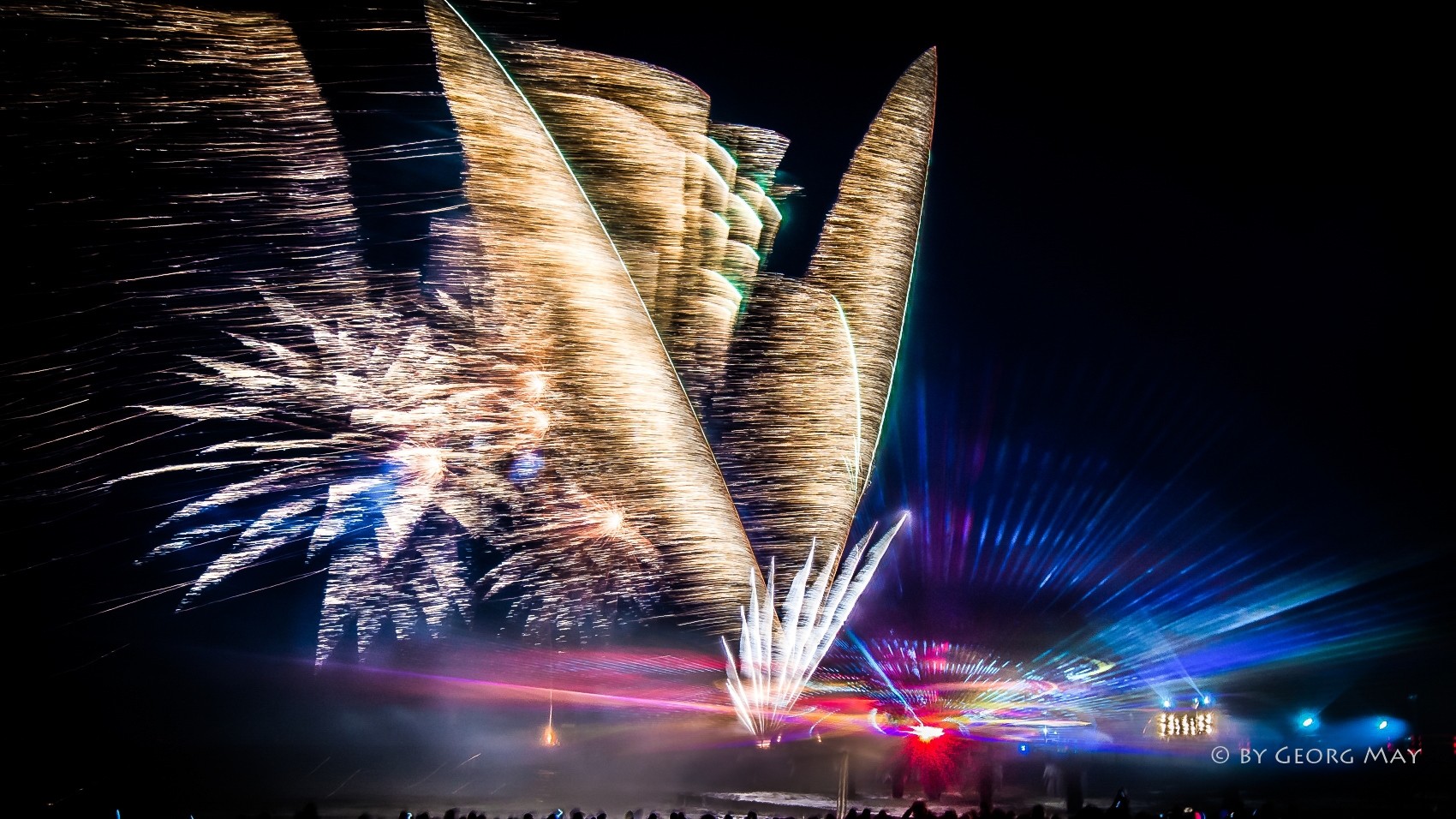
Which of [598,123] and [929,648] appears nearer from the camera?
[598,123]

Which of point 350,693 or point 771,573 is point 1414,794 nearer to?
point 771,573

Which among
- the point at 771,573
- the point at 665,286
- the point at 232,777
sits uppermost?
the point at 665,286

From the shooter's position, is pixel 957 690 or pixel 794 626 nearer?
pixel 794 626

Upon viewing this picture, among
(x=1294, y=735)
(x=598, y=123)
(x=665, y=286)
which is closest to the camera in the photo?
(x=598, y=123)

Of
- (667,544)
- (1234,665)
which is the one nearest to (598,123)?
(667,544)

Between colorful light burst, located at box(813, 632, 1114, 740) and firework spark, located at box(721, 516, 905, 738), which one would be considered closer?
firework spark, located at box(721, 516, 905, 738)

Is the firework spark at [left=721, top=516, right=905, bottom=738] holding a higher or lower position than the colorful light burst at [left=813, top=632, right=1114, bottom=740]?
higher

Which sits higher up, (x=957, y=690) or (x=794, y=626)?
(x=794, y=626)

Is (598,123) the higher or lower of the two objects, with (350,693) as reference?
higher

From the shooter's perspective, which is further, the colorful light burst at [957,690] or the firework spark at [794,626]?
the colorful light burst at [957,690]

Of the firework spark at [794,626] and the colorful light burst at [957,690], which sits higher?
the firework spark at [794,626]

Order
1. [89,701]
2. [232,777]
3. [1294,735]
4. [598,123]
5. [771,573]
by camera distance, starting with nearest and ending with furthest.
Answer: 1. [598,123]
2. [771,573]
3. [89,701]
4. [232,777]
5. [1294,735]
